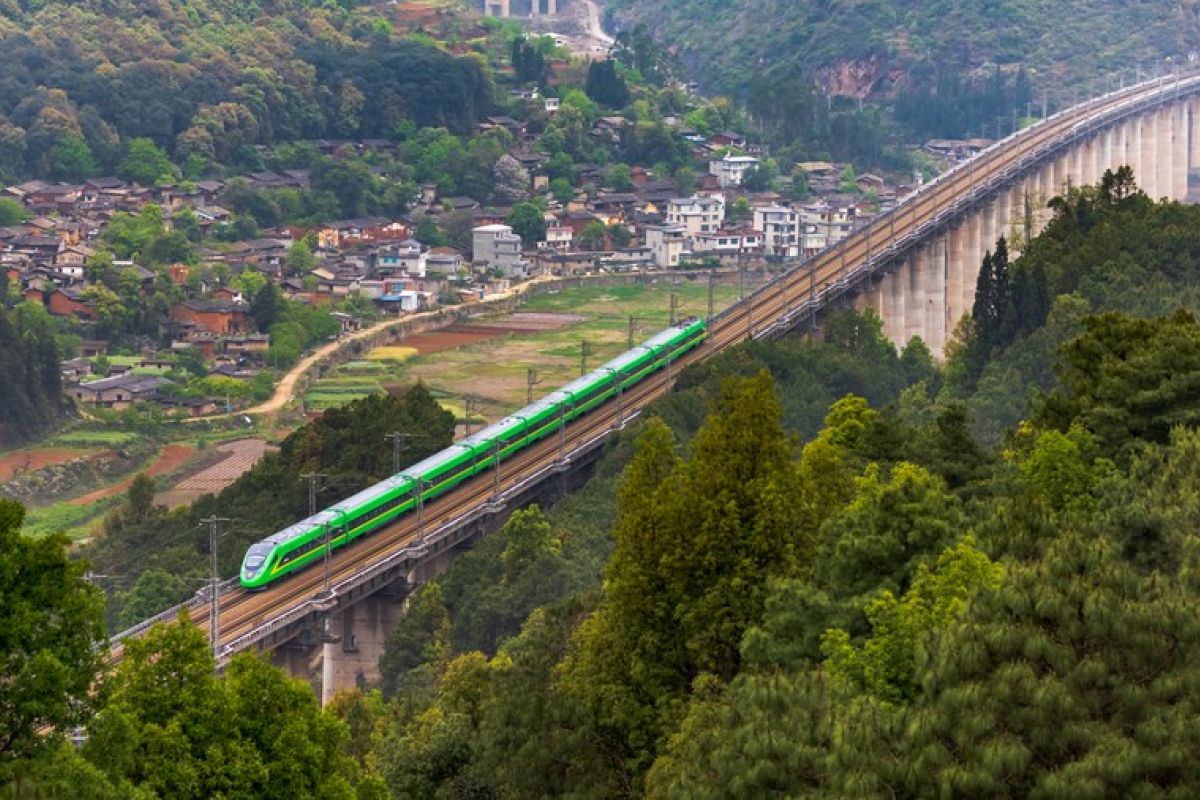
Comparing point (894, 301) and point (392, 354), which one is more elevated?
point (894, 301)

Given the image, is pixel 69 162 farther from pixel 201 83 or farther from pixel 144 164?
pixel 201 83

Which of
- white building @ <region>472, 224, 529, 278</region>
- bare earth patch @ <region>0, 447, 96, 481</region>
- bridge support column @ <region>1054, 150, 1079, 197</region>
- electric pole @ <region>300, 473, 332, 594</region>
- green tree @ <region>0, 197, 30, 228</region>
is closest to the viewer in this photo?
electric pole @ <region>300, 473, 332, 594</region>

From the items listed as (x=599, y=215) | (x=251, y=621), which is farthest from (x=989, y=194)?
(x=251, y=621)

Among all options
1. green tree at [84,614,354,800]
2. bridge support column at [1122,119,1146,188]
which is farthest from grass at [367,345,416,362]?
green tree at [84,614,354,800]

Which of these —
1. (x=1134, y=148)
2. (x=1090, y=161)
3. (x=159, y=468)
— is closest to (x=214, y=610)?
(x=159, y=468)

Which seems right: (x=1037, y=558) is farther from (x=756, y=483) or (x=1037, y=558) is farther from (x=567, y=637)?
(x=567, y=637)

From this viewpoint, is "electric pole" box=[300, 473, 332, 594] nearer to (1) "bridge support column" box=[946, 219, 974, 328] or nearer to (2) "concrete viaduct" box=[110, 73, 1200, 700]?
(2) "concrete viaduct" box=[110, 73, 1200, 700]

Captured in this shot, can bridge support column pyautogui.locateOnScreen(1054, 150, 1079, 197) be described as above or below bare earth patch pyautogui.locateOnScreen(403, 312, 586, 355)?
above
